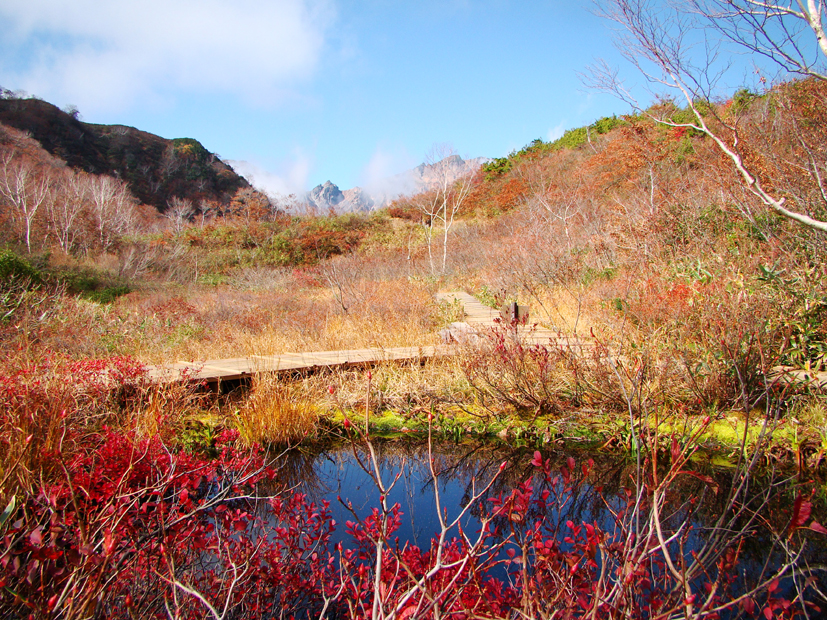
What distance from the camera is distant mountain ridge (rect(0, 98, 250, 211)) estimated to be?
41.6 meters

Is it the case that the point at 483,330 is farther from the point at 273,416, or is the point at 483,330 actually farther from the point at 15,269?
the point at 15,269

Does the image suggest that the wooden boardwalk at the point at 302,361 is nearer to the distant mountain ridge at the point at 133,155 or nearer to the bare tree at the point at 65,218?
the bare tree at the point at 65,218

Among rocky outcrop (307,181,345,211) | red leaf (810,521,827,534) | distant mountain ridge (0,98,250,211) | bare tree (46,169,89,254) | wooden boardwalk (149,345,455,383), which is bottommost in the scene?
wooden boardwalk (149,345,455,383)

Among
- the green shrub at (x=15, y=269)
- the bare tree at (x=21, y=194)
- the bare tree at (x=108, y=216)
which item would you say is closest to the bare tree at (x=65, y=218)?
the bare tree at (x=21, y=194)

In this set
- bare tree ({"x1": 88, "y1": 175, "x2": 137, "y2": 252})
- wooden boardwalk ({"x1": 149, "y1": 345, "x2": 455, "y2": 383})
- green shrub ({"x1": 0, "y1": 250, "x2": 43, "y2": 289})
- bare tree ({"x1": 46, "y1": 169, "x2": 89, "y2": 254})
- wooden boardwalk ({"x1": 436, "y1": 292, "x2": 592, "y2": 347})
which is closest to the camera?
wooden boardwalk ({"x1": 149, "y1": 345, "x2": 455, "y2": 383})

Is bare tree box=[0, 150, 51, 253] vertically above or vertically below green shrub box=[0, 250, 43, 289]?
above

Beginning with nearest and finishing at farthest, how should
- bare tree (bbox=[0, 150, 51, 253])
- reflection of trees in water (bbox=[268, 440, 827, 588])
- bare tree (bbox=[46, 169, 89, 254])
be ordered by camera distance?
Result: reflection of trees in water (bbox=[268, 440, 827, 588]) → bare tree (bbox=[46, 169, 89, 254]) → bare tree (bbox=[0, 150, 51, 253])

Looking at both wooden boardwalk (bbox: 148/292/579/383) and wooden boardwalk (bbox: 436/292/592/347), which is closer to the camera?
wooden boardwalk (bbox: 148/292/579/383)

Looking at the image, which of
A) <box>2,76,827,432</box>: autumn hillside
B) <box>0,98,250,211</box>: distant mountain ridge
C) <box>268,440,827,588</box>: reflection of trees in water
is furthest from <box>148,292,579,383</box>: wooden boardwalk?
<box>0,98,250,211</box>: distant mountain ridge

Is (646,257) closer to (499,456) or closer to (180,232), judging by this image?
(499,456)

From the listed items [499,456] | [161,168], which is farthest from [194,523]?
[161,168]

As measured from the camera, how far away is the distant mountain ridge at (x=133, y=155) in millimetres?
41625

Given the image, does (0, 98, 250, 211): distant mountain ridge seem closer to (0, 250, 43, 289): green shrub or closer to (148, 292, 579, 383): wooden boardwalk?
(0, 250, 43, 289): green shrub

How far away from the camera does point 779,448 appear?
3.36 m
